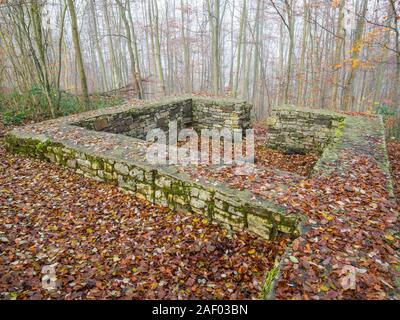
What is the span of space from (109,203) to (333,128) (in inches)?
238

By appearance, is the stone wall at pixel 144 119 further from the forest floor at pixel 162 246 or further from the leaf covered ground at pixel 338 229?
the leaf covered ground at pixel 338 229

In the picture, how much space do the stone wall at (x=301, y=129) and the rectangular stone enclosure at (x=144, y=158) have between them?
1389 millimetres

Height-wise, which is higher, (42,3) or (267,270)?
(42,3)

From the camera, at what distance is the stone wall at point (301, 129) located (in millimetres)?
7333

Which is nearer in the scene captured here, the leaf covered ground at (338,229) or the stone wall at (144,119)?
the leaf covered ground at (338,229)

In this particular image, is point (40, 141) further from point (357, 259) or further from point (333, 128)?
point (333, 128)

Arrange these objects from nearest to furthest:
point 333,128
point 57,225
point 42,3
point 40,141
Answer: point 57,225 → point 40,141 → point 333,128 → point 42,3

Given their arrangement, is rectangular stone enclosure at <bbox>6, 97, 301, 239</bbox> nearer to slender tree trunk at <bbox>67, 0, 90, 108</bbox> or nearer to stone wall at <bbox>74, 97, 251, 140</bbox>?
stone wall at <bbox>74, 97, 251, 140</bbox>

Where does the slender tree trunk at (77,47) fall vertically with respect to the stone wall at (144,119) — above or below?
above

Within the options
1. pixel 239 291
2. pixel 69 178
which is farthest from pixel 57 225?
pixel 239 291

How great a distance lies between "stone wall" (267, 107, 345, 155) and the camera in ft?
24.1

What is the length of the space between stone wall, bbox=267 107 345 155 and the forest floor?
A: 112 inches

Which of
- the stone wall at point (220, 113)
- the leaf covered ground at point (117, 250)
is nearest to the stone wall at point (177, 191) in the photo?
the leaf covered ground at point (117, 250)
